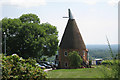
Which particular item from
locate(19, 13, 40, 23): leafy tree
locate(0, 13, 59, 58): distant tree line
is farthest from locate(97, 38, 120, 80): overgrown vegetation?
locate(19, 13, 40, 23): leafy tree

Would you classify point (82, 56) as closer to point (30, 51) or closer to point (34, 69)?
point (30, 51)

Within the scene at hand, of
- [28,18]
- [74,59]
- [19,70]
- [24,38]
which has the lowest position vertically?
[74,59]

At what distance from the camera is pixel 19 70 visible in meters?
4.08

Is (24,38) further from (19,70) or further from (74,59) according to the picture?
(19,70)

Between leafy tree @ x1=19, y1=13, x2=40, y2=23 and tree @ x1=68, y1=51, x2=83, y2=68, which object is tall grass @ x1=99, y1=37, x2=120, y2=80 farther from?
leafy tree @ x1=19, y1=13, x2=40, y2=23

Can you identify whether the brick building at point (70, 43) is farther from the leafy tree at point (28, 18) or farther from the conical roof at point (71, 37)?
the leafy tree at point (28, 18)

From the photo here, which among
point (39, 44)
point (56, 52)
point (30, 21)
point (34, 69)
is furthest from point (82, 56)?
point (34, 69)

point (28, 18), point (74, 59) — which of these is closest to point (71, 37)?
point (74, 59)

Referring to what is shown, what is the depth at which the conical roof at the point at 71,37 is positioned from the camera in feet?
98.7

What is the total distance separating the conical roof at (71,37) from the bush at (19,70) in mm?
25794

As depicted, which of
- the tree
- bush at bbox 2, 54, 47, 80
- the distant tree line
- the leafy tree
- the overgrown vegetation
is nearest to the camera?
the overgrown vegetation

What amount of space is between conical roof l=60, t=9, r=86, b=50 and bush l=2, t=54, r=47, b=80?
84.6 ft

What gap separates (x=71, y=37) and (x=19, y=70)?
26.2 metres

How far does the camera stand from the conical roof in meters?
30.1
